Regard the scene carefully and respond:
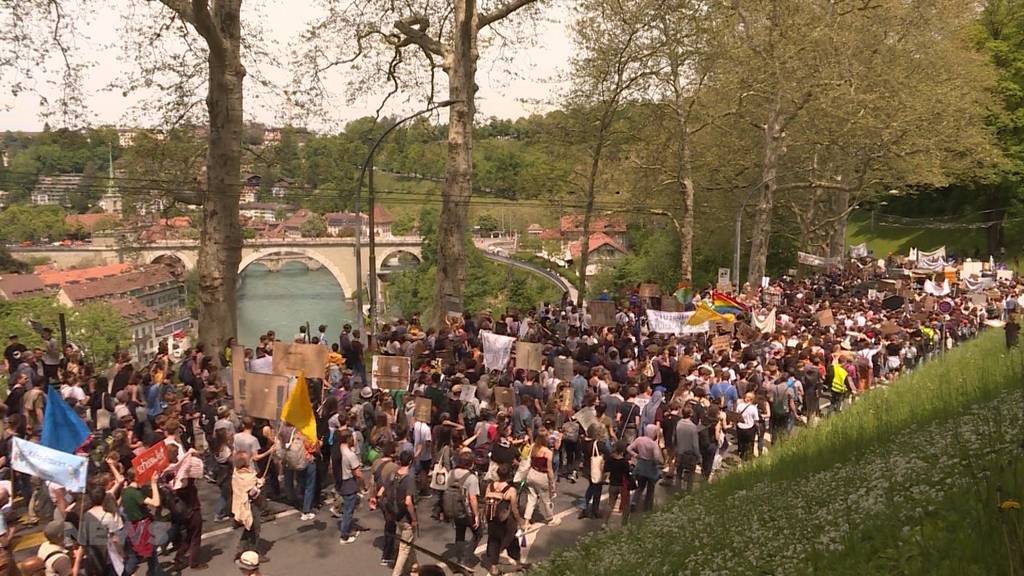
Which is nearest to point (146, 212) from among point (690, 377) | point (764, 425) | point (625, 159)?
point (690, 377)

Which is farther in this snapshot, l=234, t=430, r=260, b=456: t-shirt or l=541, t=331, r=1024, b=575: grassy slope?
l=234, t=430, r=260, b=456: t-shirt

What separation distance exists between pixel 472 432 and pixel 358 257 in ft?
31.1

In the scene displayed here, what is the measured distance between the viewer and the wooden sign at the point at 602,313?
1823 centimetres

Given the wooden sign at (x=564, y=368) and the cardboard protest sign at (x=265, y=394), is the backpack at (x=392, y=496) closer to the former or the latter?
the cardboard protest sign at (x=265, y=394)

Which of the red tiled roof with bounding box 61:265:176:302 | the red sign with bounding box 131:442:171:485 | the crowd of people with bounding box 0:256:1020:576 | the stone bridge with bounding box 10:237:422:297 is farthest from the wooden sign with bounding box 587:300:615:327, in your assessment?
the stone bridge with bounding box 10:237:422:297

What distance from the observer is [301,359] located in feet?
39.7

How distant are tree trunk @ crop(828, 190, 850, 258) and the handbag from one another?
31901 mm

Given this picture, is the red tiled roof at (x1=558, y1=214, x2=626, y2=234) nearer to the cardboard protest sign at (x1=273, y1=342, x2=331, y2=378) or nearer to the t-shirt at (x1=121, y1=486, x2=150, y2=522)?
the cardboard protest sign at (x1=273, y1=342, x2=331, y2=378)

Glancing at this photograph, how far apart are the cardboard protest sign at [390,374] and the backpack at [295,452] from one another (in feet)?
8.89

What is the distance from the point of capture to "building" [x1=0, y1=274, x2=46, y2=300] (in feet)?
226

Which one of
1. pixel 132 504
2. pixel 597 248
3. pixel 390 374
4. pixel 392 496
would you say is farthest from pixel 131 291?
pixel 392 496

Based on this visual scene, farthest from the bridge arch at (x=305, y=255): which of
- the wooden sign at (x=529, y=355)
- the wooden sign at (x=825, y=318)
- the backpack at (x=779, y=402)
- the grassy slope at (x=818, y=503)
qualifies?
the grassy slope at (x=818, y=503)

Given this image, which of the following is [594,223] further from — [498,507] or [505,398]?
[498,507]

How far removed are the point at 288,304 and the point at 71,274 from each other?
88.9ft
